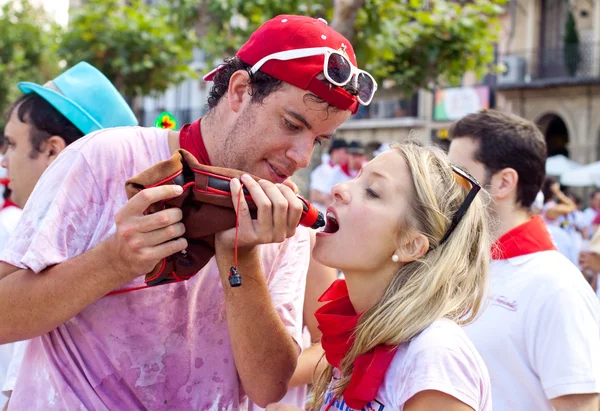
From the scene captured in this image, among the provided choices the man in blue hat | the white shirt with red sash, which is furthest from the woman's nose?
the man in blue hat

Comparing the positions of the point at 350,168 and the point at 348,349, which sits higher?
the point at 348,349

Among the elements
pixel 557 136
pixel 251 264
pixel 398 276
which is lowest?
pixel 557 136

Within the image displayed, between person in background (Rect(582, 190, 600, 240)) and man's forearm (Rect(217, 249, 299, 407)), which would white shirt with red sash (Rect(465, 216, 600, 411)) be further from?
person in background (Rect(582, 190, 600, 240))

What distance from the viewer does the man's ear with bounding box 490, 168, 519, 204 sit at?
3717 millimetres

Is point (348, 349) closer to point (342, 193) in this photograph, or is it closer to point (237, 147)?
point (342, 193)

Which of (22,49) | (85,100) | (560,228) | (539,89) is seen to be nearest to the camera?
(85,100)

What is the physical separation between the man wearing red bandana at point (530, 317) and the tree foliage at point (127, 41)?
481 inches

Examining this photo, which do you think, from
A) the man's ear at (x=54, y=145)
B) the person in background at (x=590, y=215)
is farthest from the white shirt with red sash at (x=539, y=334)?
the person in background at (x=590, y=215)

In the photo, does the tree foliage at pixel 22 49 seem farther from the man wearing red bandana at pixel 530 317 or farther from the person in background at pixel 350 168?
the man wearing red bandana at pixel 530 317

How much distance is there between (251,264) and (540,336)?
147 centimetres

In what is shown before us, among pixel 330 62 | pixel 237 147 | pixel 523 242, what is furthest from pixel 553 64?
pixel 237 147

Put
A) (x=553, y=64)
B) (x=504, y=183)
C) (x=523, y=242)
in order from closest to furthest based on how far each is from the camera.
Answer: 1. (x=523, y=242)
2. (x=504, y=183)
3. (x=553, y=64)

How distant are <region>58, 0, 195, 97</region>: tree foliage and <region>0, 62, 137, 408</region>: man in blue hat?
1169 cm

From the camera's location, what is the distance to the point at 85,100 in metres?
3.26
